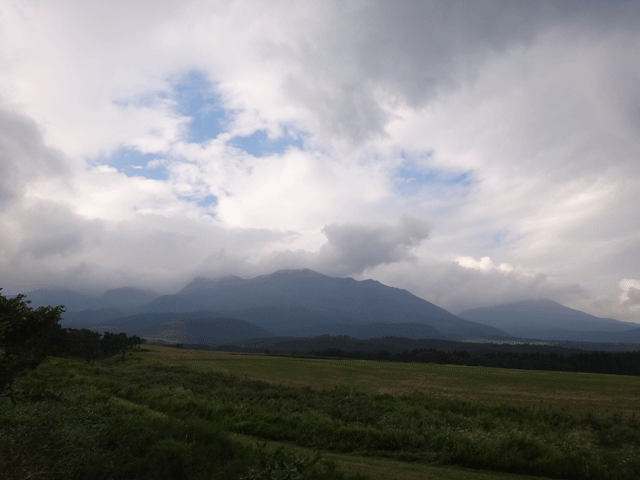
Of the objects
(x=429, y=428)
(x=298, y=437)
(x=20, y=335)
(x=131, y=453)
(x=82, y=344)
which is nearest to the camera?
(x=131, y=453)

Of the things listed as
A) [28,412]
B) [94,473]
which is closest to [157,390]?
[28,412]

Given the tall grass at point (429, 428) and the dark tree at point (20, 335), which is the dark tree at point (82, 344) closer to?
the tall grass at point (429, 428)

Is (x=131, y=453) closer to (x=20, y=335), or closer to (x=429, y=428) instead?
(x=20, y=335)

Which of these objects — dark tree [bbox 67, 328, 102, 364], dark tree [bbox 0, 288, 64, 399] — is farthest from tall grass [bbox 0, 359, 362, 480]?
dark tree [bbox 67, 328, 102, 364]

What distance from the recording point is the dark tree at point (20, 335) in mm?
12891

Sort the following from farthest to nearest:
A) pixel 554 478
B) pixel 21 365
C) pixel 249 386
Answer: pixel 249 386
pixel 554 478
pixel 21 365

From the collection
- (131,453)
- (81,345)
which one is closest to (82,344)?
(81,345)

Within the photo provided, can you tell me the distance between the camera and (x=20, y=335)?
44.4 feet

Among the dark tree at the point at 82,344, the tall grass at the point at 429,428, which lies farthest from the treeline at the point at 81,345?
the tall grass at the point at 429,428

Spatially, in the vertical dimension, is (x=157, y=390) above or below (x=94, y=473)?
below

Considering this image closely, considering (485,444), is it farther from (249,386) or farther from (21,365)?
(249,386)

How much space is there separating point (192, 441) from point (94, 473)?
10.4ft

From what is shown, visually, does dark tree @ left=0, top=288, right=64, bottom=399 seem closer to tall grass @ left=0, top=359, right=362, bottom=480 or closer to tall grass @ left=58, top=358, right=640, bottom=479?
tall grass @ left=0, top=359, right=362, bottom=480

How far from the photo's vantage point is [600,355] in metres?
104
